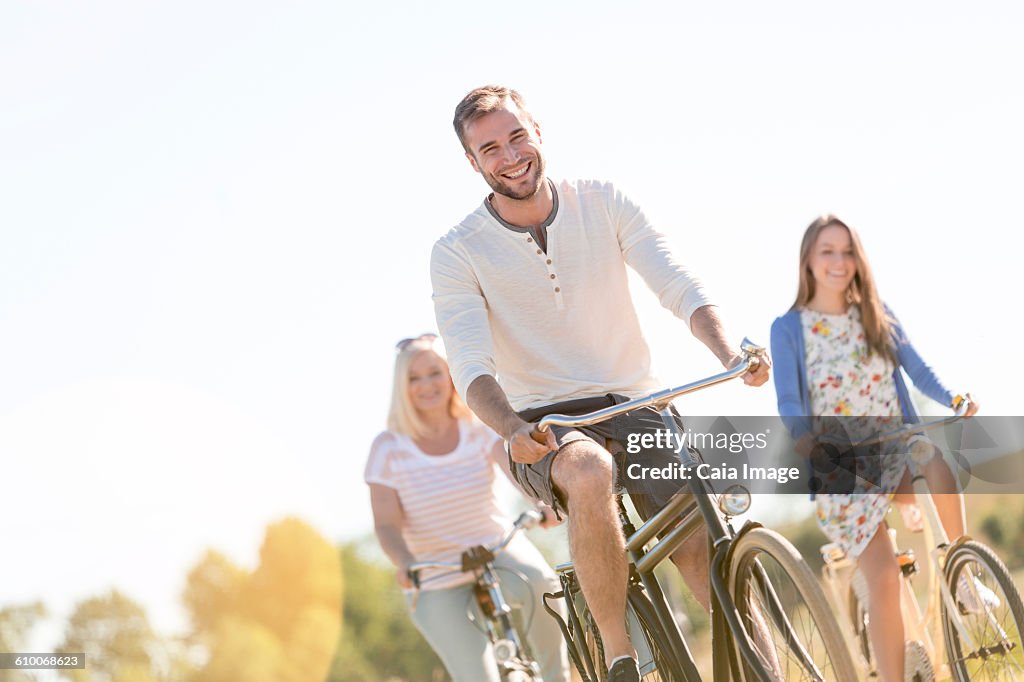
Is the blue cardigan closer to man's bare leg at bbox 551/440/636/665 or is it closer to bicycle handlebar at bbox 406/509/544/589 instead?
bicycle handlebar at bbox 406/509/544/589

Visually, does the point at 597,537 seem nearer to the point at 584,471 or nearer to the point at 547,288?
the point at 584,471

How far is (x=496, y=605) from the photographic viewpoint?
19.7ft

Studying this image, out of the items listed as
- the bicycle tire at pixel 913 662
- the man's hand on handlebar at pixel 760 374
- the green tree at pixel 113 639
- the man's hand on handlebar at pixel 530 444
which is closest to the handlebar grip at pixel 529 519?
the bicycle tire at pixel 913 662

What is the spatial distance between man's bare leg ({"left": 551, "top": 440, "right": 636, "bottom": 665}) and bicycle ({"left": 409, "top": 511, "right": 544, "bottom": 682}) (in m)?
2.01

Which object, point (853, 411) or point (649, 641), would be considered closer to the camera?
point (649, 641)

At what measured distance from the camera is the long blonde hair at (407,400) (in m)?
6.55

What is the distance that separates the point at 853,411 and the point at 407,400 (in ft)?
7.54

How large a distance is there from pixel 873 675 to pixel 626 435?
221 centimetres

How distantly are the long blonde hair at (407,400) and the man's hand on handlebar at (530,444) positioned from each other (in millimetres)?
2956

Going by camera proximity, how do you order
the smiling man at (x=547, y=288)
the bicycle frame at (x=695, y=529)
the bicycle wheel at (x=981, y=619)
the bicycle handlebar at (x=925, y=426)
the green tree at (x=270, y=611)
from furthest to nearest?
the green tree at (x=270, y=611)
the bicycle handlebar at (x=925, y=426)
the bicycle wheel at (x=981, y=619)
the smiling man at (x=547, y=288)
the bicycle frame at (x=695, y=529)

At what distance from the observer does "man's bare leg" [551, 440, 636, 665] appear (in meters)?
3.70

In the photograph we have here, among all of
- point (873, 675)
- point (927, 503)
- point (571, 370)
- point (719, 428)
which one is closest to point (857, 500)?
point (927, 503)

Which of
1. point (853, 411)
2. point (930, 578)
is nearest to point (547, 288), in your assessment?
point (853, 411)

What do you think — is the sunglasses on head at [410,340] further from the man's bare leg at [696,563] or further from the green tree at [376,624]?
the green tree at [376,624]
